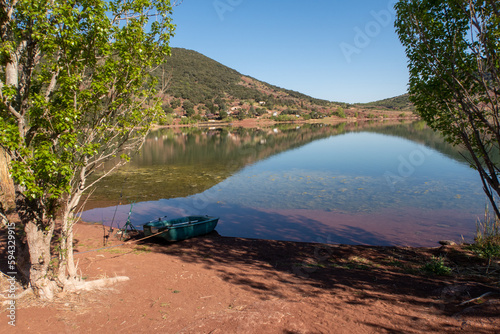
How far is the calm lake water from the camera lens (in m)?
13.2

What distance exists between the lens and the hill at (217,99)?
103062 mm

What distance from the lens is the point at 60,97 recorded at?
5883 mm

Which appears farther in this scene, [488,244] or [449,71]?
[488,244]

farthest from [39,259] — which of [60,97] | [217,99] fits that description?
[217,99]

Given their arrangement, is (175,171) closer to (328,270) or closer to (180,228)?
(180,228)

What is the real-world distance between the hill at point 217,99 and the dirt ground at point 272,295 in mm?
78450

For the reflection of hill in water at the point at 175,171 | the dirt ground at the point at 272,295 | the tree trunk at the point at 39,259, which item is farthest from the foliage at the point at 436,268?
the reflection of hill in water at the point at 175,171

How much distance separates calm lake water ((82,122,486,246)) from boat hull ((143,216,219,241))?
4.23 ft

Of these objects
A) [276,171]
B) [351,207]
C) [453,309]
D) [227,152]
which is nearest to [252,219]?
[351,207]

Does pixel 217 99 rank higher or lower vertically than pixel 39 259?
higher

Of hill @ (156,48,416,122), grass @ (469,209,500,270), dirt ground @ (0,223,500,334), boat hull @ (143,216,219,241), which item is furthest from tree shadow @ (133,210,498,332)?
hill @ (156,48,416,122)

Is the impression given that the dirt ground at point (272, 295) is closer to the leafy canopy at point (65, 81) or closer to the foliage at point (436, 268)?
the foliage at point (436, 268)

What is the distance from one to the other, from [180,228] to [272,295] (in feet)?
17.0

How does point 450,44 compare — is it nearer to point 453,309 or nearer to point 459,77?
point 459,77
